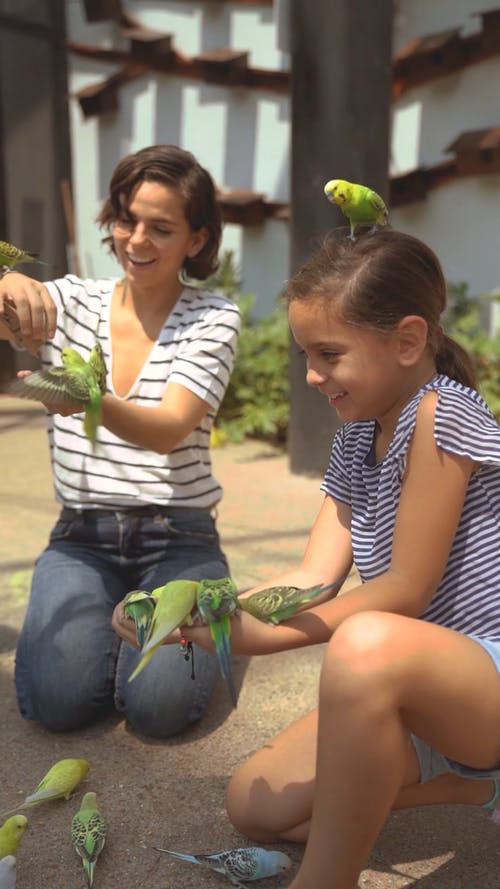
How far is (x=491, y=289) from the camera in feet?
20.2

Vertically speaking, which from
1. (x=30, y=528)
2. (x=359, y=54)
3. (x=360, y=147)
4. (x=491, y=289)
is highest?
(x=359, y=54)

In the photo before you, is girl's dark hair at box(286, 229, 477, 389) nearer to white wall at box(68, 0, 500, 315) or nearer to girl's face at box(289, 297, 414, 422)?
girl's face at box(289, 297, 414, 422)

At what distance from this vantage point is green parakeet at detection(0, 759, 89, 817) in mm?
2145

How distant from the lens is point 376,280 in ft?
6.13

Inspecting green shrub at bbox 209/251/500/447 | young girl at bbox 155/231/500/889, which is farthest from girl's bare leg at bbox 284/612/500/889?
green shrub at bbox 209/251/500/447

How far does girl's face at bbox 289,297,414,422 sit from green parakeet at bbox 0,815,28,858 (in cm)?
105

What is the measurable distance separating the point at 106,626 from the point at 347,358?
1.16 m

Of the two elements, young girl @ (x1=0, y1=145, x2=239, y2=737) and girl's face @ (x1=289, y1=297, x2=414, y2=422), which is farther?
young girl @ (x1=0, y1=145, x2=239, y2=737)

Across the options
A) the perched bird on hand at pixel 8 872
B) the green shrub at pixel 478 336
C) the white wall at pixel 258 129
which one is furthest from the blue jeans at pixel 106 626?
the white wall at pixel 258 129

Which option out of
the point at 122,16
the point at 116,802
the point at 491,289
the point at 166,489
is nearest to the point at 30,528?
the point at 166,489

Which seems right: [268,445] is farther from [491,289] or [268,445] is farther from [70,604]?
[70,604]

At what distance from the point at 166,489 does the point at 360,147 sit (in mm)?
2773

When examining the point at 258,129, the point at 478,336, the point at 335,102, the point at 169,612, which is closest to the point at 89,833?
the point at 169,612

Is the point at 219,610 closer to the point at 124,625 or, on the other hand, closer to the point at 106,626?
the point at 124,625
